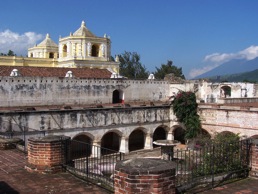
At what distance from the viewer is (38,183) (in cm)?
682

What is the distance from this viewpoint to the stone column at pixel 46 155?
24.7ft

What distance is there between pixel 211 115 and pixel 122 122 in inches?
266

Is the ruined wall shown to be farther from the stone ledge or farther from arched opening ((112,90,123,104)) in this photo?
the stone ledge

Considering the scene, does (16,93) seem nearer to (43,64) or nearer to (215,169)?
(43,64)

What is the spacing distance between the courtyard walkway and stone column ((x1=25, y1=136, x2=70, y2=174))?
0.16 m

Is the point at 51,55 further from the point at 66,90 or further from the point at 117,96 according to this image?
the point at 66,90

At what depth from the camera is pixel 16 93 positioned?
24031mm

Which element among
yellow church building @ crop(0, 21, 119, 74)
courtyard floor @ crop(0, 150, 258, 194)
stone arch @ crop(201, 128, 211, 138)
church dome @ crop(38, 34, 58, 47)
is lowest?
stone arch @ crop(201, 128, 211, 138)

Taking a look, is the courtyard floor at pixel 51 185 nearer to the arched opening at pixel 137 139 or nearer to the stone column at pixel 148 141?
the stone column at pixel 148 141

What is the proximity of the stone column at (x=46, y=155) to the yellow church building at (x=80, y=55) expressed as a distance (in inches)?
1007

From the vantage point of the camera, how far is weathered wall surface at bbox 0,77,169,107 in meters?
23.9

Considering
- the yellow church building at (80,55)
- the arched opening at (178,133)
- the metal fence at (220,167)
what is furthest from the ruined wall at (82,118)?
the metal fence at (220,167)

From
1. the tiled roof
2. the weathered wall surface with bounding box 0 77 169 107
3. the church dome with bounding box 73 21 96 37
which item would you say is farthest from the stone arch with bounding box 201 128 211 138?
the church dome with bounding box 73 21 96 37

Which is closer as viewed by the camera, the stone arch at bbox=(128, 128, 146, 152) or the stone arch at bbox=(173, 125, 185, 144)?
the stone arch at bbox=(128, 128, 146, 152)
